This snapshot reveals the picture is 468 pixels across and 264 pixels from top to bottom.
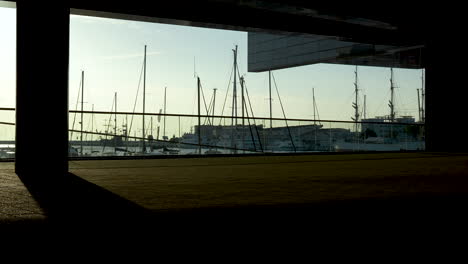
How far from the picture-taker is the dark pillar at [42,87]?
4621 mm

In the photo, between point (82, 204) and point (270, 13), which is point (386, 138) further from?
point (82, 204)

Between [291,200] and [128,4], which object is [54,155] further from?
[128,4]

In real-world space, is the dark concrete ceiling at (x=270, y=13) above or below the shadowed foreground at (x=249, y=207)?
above

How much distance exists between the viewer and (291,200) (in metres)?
2.71

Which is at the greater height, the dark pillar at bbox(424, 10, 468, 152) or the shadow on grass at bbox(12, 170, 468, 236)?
the dark pillar at bbox(424, 10, 468, 152)

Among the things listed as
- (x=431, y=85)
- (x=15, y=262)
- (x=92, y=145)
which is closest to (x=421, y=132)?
(x=431, y=85)

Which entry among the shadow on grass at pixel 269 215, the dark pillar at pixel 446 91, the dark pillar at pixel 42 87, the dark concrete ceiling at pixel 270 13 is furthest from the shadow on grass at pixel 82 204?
the dark pillar at pixel 446 91

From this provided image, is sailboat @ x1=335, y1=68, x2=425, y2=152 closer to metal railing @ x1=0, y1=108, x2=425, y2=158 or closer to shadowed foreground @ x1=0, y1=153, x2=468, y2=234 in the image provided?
metal railing @ x1=0, y1=108, x2=425, y2=158

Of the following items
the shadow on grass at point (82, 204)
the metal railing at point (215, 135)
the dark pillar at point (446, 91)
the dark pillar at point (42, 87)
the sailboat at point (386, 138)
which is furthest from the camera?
the sailboat at point (386, 138)

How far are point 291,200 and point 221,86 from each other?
16400mm

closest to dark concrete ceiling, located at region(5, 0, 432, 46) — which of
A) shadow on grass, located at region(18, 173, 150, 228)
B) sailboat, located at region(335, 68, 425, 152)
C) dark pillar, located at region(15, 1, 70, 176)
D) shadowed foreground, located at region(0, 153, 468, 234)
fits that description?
dark pillar, located at region(15, 1, 70, 176)

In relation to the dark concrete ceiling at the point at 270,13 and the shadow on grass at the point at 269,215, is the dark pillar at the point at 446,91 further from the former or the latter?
the shadow on grass at the point at 269,215

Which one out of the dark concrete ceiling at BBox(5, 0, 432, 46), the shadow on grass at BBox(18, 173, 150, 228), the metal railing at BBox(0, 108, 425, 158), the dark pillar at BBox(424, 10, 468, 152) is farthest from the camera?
the dark pillar at BBox(424, 10, 468, 152)

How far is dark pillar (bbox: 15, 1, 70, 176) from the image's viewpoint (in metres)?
4.62
